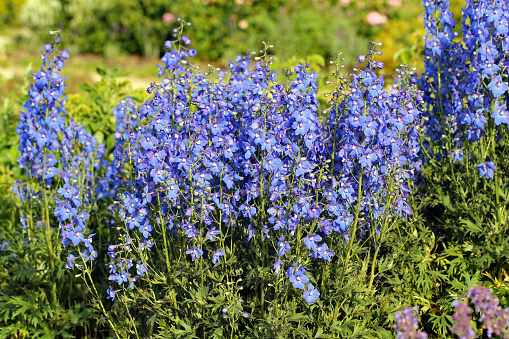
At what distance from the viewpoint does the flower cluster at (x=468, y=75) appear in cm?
305

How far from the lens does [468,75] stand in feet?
10.7

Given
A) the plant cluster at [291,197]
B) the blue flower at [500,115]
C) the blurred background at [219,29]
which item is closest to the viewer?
the plant cluster at [291,197]

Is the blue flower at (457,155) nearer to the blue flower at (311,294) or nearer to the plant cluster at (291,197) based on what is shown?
the plant cluster at (291,197)

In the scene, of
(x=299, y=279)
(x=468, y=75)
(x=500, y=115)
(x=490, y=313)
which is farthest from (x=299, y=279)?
(x=468, y=75)

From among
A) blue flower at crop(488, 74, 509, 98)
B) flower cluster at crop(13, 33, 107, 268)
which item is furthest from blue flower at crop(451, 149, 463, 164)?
flower cluster at crop(13, 33, 107, 268)

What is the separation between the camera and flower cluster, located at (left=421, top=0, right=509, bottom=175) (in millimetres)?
3049

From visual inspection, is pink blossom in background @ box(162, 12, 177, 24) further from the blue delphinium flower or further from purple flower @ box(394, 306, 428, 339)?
purple flower @ box(394, 306, 428, 339)

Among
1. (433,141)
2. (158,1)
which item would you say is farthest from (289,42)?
(433,141)

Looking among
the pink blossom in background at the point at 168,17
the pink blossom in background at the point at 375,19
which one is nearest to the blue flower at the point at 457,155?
the pink blossom in background at the point at 375,19

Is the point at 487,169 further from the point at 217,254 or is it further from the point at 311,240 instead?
the point at 217,254

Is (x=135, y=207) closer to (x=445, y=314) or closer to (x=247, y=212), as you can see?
(x=247, y=212)

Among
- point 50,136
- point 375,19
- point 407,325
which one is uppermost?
point 375,19

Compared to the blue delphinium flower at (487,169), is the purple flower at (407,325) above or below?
below

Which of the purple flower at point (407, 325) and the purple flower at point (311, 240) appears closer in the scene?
Answer: the purple flower at point (407, 325)
